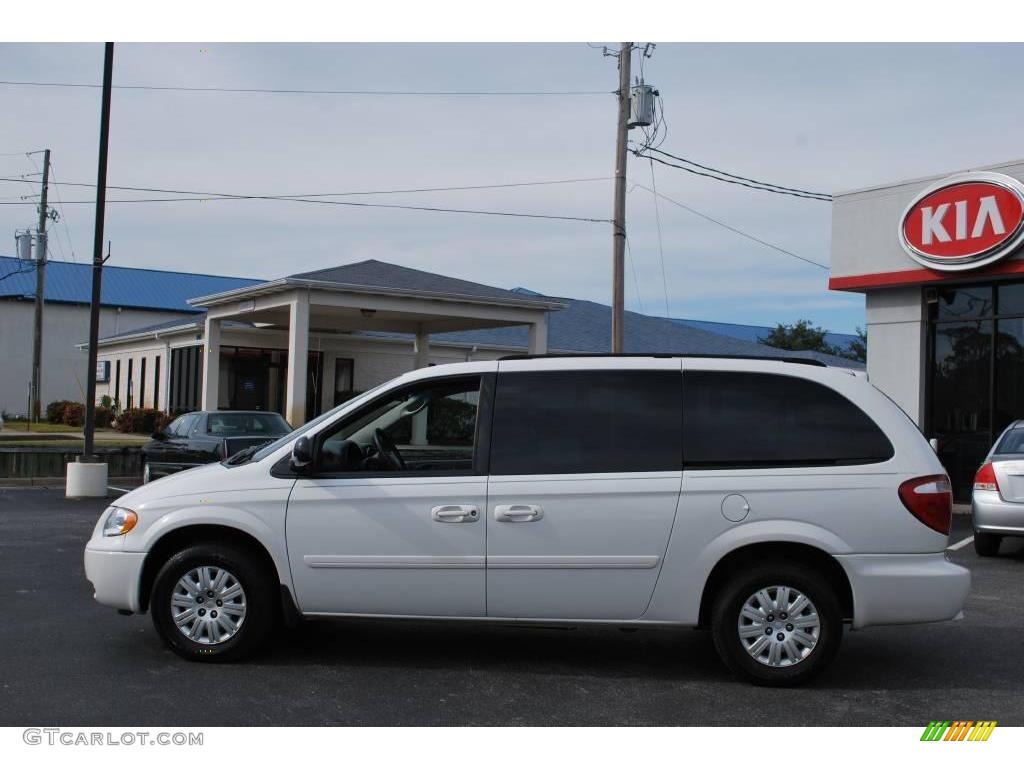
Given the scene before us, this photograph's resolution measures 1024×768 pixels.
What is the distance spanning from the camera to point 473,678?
634 cm

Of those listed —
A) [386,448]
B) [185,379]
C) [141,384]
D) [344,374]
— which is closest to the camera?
[386,448]

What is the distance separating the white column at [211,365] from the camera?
2853 cm

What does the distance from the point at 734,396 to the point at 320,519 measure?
8.56 feet

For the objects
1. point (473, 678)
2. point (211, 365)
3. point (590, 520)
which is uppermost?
point (211, 365)

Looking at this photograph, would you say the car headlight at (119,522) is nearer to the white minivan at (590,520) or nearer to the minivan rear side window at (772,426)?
the white minivan at (590,520)

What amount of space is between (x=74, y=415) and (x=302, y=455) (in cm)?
3797

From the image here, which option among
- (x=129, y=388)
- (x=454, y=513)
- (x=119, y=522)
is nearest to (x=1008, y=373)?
(x=454, y=513)

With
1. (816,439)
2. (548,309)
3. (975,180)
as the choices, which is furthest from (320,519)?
(548,309)

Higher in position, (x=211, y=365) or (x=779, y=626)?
(x=211, y=365)

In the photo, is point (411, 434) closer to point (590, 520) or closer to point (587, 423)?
point (587, 423)

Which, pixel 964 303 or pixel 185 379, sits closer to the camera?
pixel 964 303

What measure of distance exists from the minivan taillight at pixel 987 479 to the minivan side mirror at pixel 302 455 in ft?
25.8
